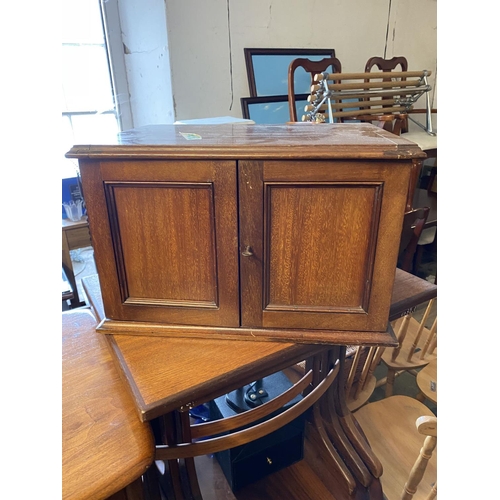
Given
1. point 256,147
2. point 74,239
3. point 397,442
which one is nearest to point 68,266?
point 74,239

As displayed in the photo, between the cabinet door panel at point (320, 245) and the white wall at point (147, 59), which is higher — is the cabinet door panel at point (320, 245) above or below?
below

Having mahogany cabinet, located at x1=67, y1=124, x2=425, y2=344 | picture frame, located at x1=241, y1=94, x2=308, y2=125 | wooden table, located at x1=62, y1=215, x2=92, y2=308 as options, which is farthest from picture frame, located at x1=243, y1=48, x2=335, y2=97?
mahogany cabinet, located at x1=67, y1=124, x2=425, y2=344

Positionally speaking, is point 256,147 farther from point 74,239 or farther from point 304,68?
point 304,68

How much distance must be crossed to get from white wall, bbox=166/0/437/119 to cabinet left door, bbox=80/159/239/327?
3.97 ft

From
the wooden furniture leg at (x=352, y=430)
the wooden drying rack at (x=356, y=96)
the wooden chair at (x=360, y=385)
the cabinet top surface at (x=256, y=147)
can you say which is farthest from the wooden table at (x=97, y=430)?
the wooden drying rack at (x=356, y=96)

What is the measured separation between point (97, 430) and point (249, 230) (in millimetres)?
436

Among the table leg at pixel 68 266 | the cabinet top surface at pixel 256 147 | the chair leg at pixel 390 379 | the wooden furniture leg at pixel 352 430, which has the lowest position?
the chair leg at pixel 390 379

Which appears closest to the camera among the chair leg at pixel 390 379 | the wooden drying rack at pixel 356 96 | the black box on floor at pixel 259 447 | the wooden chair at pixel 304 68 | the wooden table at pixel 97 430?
the wooden table at pixel 97 430

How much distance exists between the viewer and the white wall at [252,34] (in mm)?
1697

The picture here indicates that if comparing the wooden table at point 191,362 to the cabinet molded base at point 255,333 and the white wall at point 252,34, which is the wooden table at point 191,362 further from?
the white wall at point 252,34

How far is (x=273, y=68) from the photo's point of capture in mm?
2002

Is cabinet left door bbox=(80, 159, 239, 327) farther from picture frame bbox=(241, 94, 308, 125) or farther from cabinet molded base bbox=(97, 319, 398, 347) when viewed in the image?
picture frame bbox=(241, 94, 308, 125)
